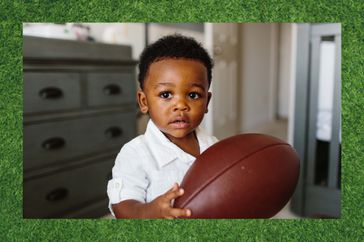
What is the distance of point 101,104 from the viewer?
166 cm

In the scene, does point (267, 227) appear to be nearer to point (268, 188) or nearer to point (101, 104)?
point (268, 188)

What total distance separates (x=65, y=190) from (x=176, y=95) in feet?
2.86

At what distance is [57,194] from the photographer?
4.96 ft

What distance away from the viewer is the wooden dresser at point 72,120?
56.1 inches

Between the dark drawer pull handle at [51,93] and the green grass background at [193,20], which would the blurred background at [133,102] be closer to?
the dark drawer pull handle at [51,93]

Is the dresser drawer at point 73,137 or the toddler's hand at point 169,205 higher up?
the dresser drawer at point 73,137

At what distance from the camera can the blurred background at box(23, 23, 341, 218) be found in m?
1.39

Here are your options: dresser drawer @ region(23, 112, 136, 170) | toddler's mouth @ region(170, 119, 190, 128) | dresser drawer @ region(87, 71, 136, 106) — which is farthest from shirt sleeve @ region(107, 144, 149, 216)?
dresser drawer @ region(87, 71, 136, 106)

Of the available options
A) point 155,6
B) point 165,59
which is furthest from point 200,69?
point 155,6

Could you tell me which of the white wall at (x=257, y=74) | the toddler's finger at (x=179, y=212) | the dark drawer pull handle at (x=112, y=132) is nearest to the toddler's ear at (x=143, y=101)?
the toddler's finger at (x=179, y=212)

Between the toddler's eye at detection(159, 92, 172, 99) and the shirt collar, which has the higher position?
the toddler's eye at detection(159, 92, 172, 99)

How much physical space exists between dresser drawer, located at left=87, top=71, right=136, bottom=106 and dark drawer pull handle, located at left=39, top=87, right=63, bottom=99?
13 cm

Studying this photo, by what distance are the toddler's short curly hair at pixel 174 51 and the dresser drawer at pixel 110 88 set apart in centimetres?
76

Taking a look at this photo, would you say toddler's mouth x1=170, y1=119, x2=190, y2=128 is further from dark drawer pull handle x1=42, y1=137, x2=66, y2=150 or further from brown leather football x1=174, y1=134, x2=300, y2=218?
dark drawer pull handle x1=42, y1=137, x2=66, y2=150
